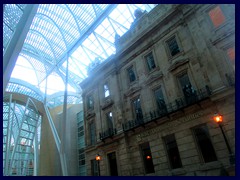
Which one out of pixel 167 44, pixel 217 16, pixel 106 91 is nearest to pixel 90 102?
pixel 106 91

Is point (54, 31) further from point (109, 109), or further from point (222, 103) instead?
point (222, 103)

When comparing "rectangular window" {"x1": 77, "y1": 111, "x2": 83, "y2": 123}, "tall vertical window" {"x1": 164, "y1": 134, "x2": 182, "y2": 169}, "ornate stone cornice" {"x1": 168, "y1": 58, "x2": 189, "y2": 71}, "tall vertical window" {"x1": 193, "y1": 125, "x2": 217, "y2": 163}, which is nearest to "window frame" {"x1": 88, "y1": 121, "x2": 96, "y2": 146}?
"tall vertical window" {"x1": 164, "y1": 134, "x2": 182, "y2": 169}

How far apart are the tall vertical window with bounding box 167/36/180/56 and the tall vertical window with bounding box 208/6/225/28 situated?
339 cm

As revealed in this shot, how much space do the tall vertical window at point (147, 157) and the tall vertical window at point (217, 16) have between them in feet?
35.5

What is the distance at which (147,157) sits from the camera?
16.2 metres

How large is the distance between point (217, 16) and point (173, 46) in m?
4.15

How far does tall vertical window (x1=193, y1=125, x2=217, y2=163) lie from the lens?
41.7 ft

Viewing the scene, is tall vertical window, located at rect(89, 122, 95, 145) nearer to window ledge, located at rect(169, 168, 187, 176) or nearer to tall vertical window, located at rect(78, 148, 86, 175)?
tall vertical window, located at rect(78, 148, 86, 175)

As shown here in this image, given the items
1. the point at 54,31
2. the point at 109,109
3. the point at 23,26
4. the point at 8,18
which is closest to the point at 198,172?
the point at 109,109

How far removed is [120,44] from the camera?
2281 centimetres

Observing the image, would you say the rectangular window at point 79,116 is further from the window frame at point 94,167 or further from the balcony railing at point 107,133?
the balcony railing at point 107,133

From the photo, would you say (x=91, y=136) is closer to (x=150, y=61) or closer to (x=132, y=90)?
(x=132, y=90)

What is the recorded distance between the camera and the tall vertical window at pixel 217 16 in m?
14.1

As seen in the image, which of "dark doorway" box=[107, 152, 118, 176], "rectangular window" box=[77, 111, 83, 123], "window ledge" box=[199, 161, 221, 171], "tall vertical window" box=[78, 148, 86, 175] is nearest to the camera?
"window ledge" box=[199, 161, 221, 171]
